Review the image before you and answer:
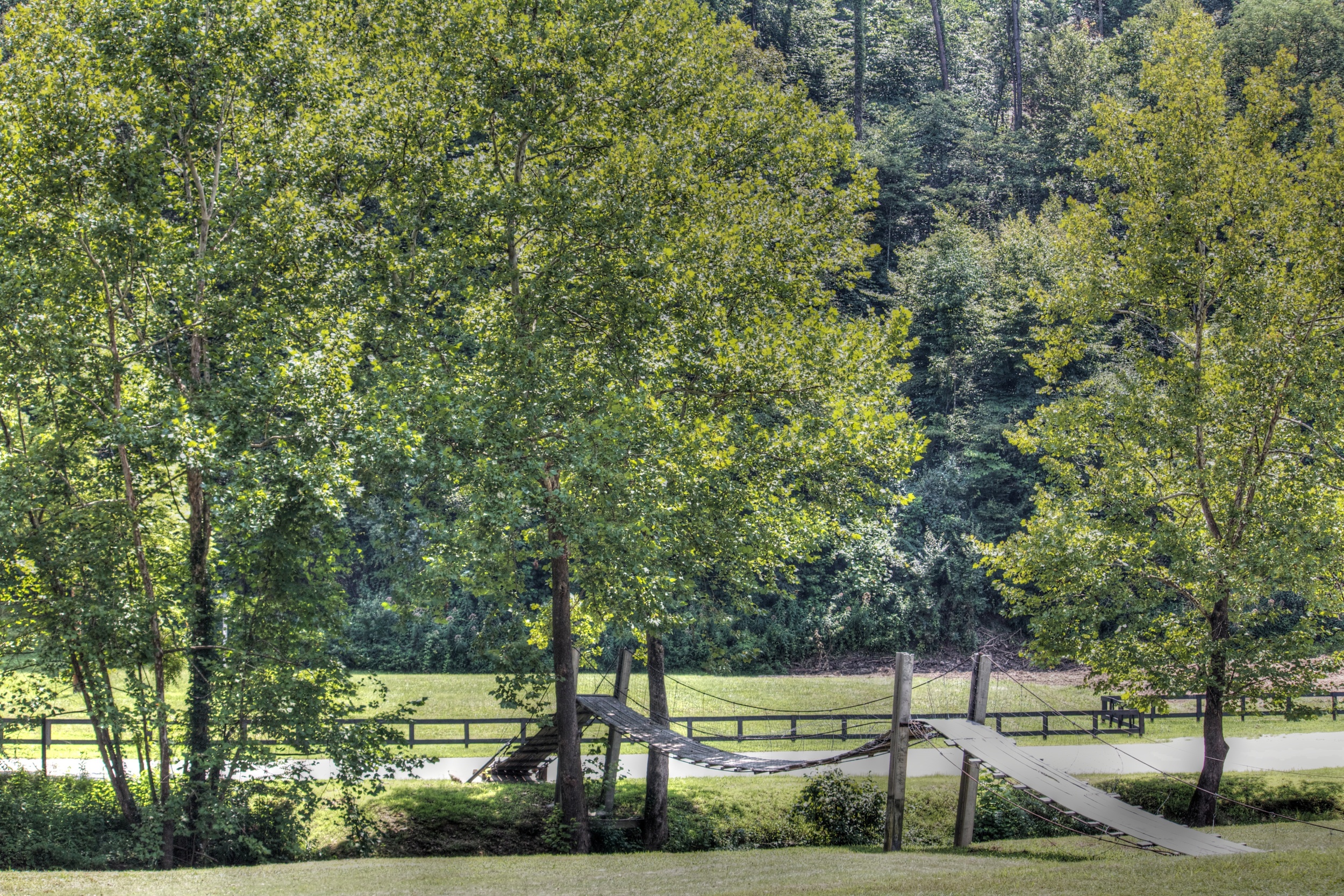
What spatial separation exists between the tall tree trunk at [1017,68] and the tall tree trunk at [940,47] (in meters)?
3.68

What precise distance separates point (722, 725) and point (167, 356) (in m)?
16.1

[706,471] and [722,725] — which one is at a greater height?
[706,471]

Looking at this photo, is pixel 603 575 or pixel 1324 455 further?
pixel 1324 455

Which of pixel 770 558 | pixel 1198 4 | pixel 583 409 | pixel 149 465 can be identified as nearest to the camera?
pixel 149 465

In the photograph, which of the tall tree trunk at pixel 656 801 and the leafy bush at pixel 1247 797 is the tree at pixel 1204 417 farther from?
the tall tree trunk at pixel 656 801

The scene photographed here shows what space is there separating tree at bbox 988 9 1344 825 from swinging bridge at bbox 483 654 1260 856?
4.03 metres

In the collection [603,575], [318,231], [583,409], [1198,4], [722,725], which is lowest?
[722,725]

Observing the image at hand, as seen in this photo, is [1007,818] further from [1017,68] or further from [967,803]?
[1017,68]

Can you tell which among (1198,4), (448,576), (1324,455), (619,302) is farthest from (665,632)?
(1198,4)

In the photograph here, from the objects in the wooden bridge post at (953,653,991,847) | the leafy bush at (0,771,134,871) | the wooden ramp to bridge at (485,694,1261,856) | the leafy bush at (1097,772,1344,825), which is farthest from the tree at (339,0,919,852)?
the leafy bush at (1097,772,1344,825)

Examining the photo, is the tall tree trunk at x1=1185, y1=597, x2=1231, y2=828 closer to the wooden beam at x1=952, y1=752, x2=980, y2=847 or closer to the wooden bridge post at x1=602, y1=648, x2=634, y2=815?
the wooden beam at x1=952, y1=752, x2=980, y2=847

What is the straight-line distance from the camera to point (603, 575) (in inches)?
550

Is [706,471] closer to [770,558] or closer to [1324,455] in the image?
[770,558]

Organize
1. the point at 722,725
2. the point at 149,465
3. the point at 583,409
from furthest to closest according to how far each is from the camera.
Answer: the point at 722,725, the point at 583,409, the point at 149,465
